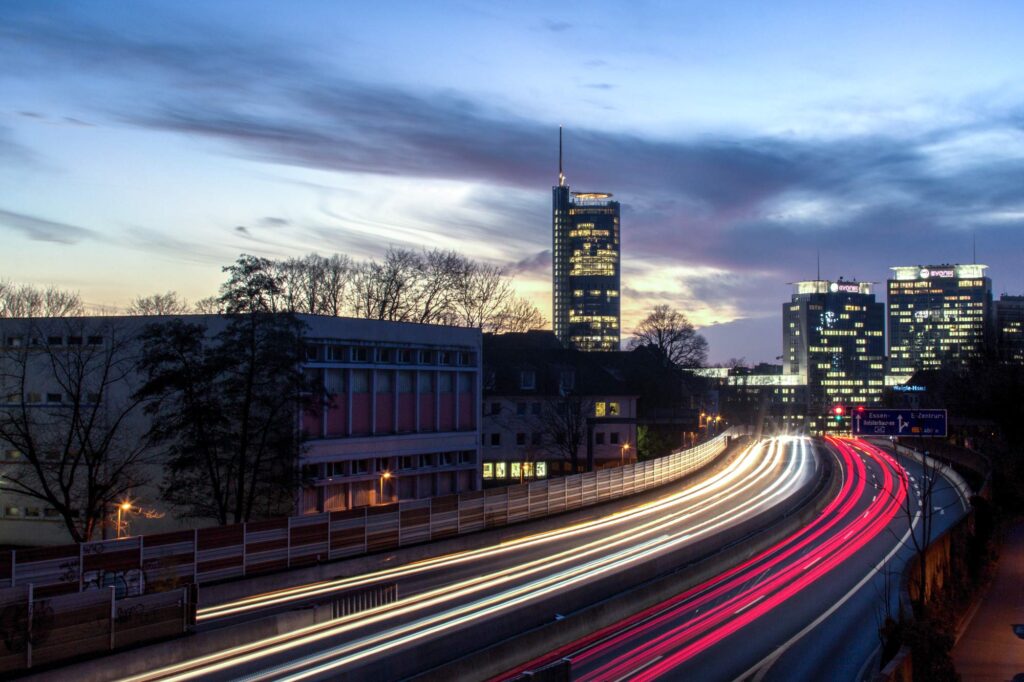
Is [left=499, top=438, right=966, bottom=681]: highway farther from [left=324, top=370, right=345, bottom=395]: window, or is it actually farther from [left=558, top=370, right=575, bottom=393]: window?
[left=558, top=370, right=575, bottom=393]: window

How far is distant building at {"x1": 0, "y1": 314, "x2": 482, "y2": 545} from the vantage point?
4291 cm

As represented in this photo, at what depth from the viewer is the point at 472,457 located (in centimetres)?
5722

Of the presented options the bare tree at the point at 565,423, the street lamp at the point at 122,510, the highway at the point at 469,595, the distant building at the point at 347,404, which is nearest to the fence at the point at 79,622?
the highway at the point at 469,595

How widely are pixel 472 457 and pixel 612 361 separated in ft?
106

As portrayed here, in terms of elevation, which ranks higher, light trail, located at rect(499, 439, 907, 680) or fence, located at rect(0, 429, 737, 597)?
fence, located at rect(0, 429, 737, 597)

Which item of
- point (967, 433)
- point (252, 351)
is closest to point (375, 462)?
point (252, 351)

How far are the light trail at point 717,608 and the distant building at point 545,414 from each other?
2845 cm

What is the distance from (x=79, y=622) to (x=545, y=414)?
5705 centimetres

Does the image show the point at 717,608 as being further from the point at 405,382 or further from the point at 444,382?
the point at 444,382

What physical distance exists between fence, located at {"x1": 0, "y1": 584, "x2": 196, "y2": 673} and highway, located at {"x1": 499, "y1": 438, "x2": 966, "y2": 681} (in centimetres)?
775

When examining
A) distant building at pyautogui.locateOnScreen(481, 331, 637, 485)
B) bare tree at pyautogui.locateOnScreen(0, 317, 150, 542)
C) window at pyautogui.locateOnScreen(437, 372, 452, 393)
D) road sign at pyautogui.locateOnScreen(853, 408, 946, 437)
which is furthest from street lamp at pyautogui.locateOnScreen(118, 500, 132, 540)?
distant building at pyautogui.locateOnScreen(481, 331, 637, 485)

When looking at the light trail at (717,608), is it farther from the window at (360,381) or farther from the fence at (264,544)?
the window at (360,381)

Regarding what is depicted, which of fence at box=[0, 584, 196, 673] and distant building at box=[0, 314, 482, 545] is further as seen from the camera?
distant building at box=[0, 314, 482, 545]

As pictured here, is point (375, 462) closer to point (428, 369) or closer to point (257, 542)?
point (428, 369)
